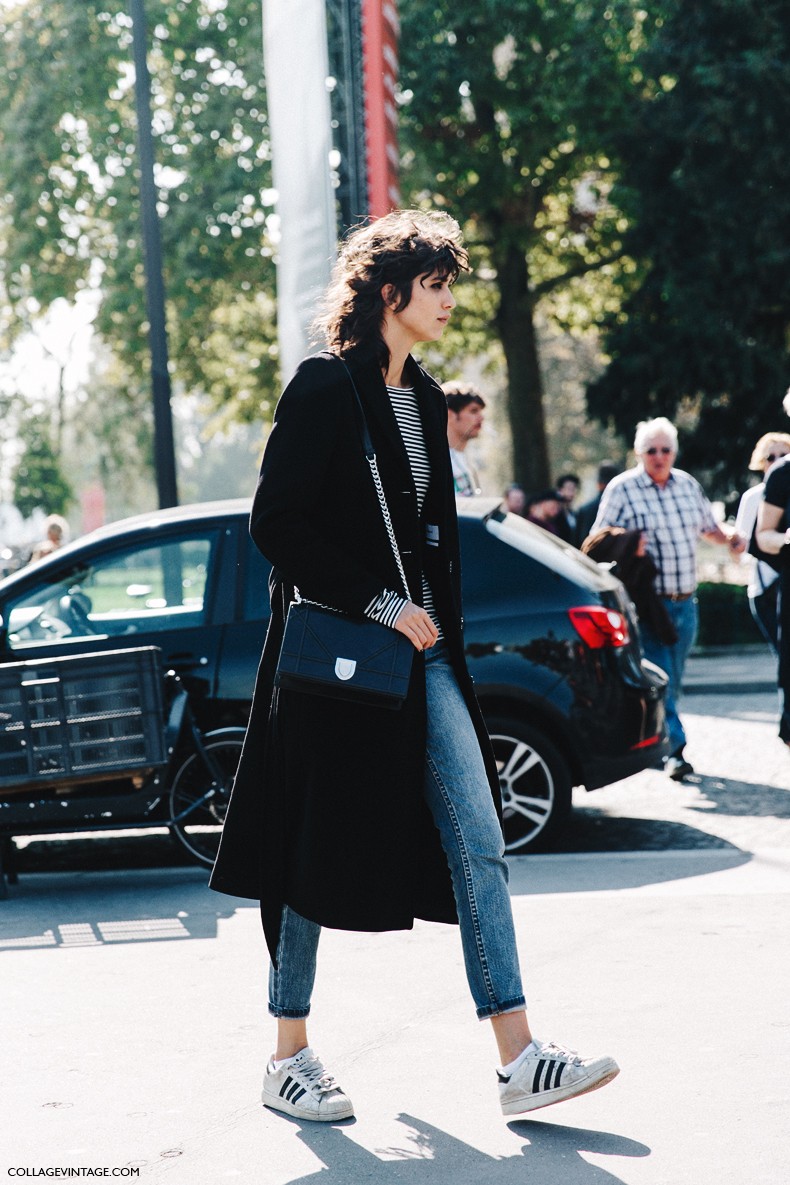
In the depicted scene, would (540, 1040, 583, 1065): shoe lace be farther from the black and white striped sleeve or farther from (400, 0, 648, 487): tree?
(400, 0, 648, 487): tree

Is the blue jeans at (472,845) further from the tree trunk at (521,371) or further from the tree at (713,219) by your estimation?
the tree trunk at (521,371)

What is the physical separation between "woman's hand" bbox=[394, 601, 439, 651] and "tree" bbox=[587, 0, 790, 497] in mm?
18270

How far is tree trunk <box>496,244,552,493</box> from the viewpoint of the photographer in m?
23.8

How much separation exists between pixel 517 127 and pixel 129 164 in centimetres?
561

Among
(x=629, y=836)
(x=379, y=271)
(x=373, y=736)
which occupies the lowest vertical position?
(x=629, y=836)

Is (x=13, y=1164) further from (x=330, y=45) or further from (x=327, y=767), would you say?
(x=330, y=45)

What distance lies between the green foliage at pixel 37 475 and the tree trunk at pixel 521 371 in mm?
23986

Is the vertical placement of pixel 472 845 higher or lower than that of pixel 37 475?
lower

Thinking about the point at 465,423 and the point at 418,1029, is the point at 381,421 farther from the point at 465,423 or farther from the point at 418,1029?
the point at 465,423

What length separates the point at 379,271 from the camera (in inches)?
140

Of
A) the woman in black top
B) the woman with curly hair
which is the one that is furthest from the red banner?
the woman with curly hair

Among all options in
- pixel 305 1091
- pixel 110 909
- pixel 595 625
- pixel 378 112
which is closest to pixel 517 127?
pixel 378 112

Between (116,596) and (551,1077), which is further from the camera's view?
(116,596)

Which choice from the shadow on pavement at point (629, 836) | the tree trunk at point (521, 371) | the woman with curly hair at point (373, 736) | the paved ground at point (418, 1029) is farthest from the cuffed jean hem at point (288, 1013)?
the tree trunk at point (521, 371)
